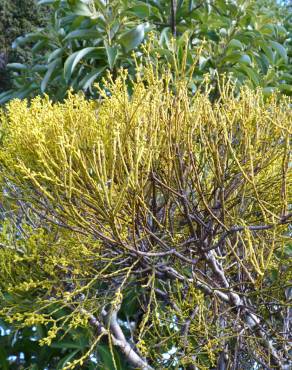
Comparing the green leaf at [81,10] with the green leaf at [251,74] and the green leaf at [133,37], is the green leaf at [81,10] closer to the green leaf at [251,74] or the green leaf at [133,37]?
the green leaf at [133,37]

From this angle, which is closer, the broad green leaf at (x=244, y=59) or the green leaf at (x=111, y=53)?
the green leaf at (x=111, y=53)

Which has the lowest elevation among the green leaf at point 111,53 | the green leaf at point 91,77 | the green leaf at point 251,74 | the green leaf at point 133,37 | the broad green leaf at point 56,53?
the green leaf at point 251,74

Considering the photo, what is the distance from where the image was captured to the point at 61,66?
257 centimetres

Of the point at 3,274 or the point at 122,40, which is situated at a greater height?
Answer: the point at 122,40

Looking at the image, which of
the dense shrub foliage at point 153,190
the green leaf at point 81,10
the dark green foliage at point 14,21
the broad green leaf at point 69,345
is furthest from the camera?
the dark green foliage at point 14,21

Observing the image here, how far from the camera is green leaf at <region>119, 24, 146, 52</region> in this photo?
2.26 m

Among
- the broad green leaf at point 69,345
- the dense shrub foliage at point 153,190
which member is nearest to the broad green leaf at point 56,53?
the dense shrub foliage at point 153,190

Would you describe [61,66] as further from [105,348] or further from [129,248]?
[129,248]

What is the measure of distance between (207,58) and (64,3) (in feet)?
2.68

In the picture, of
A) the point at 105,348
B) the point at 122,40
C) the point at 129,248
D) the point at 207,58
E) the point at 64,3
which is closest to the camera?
the point at 129,248

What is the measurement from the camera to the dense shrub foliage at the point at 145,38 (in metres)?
2.33

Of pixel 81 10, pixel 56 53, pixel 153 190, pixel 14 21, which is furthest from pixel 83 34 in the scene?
pixel 14 21

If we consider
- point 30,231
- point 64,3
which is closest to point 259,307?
point 30,231

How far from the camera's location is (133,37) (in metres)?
2.28
